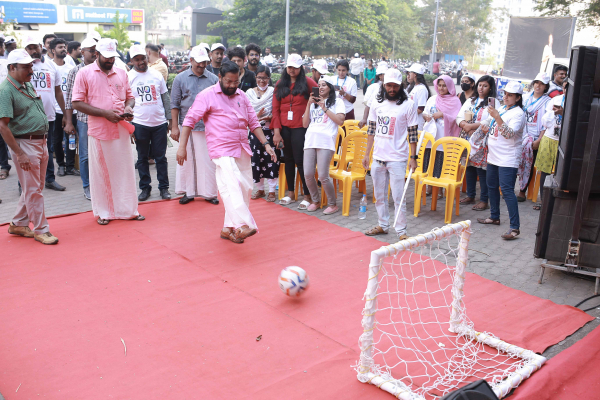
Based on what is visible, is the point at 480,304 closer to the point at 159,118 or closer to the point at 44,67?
the point at 159,118

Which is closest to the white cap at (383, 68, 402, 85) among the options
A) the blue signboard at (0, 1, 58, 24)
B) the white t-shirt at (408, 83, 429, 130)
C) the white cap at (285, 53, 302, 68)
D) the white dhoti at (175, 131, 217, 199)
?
the white cap at (285, 53, 302, 68)

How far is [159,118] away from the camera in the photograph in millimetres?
7168

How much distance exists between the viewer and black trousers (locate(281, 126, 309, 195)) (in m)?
7.00

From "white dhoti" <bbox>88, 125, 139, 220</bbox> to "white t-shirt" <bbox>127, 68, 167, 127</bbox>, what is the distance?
3.11 ft

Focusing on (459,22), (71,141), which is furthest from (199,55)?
(459,22)

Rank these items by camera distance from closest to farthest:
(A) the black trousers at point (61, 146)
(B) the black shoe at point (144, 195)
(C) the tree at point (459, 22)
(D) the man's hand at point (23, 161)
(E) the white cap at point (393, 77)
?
1. (D) the man's hand at point (23, 161)
2. (E) the white cap at point (393, 77)
3. (B) the black shoe at point (144, 195)
4. (A) the black trousers at point (61, 146)
5. (C) the tree at point (459, 22)

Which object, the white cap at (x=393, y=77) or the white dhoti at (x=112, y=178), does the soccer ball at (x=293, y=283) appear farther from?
the white dhoti at (x=112, y=178)

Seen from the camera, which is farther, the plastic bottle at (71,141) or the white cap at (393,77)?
the plastic bottle at (71,141)

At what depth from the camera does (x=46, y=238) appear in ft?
18.1

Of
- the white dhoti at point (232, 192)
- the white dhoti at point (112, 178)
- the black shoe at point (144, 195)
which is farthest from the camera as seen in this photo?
the black shoe at point (144, 195)

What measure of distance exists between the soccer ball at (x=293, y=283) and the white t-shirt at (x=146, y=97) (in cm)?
376

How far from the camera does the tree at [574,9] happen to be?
21239 mm

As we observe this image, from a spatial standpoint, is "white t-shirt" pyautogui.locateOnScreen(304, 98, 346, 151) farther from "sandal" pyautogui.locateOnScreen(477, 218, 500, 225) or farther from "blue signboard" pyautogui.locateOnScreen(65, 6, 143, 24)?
"blue signboard" pyautogui.locateOnScreen(65, 6, 143, 24)

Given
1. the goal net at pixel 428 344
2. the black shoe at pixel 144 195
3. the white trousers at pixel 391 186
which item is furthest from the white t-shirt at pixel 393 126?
the black shoe at pixel 144 195
